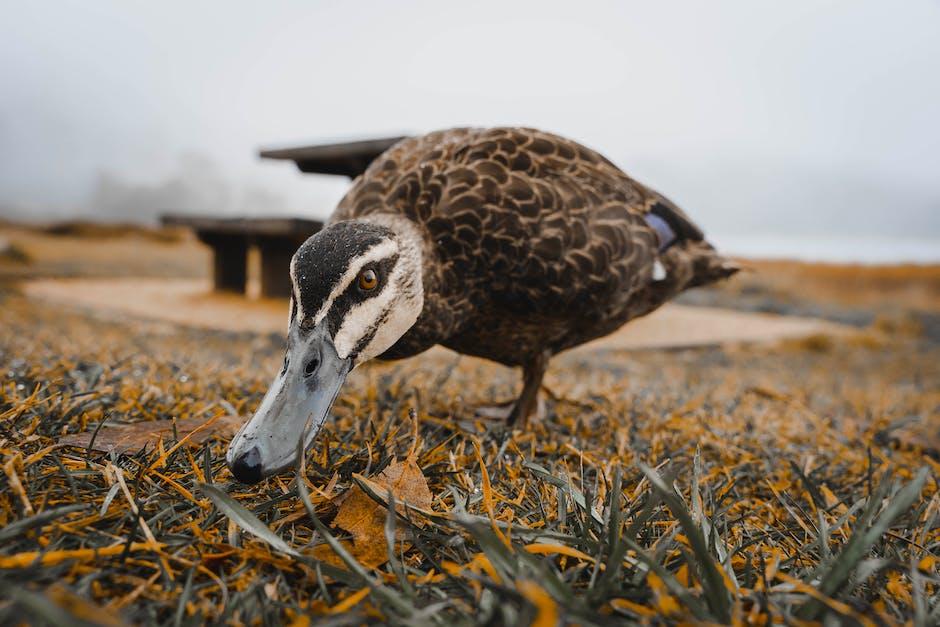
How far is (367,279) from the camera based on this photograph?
1488mm

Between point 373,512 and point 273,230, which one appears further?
point 273,230

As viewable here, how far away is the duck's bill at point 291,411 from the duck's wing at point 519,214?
20.5 inches

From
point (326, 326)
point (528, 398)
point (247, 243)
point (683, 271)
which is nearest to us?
point (326, 326)

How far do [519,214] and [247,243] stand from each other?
26.2ft

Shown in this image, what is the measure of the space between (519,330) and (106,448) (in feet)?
3.82

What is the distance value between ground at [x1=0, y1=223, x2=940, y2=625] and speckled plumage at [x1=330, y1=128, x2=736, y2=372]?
11.3 inches

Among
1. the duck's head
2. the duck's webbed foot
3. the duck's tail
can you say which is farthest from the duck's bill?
the duck's tail

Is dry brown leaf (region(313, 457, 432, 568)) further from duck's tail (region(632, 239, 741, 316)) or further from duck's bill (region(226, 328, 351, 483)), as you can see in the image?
duck's tail (region(632, 239, 741, 316))

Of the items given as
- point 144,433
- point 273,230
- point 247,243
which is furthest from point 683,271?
point 247,243

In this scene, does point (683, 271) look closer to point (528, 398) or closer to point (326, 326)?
point (528, 398)

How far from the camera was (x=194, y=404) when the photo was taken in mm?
1686

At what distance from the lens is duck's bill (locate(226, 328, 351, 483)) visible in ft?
3.64

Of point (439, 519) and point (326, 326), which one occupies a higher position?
point (326, 326)

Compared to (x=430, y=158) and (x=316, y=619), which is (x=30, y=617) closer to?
(x=316, y=619)
